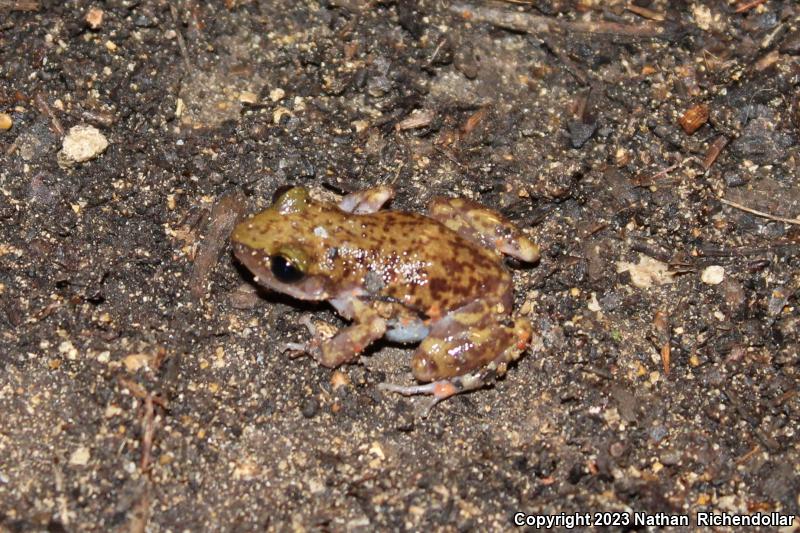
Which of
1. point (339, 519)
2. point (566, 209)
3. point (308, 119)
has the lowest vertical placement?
point (339, 519)

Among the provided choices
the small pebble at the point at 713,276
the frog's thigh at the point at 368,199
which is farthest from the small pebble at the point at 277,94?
the small pebble at the point at 713,276

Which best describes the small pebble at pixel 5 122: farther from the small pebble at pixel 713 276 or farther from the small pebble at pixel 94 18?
the small pebble at pixel 713 276

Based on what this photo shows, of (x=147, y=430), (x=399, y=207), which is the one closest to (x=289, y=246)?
(x=399, y=207)

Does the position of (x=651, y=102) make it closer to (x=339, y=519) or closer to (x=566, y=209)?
(x=566, y=209)

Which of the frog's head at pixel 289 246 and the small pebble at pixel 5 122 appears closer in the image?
the frog's head at pixel 289 246

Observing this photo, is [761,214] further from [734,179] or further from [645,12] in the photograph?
[645,12]

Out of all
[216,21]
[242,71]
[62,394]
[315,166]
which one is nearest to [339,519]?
[62,394]

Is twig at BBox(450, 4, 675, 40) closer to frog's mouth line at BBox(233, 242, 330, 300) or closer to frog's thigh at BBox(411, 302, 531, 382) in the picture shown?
frog's thigh at BBox(411, 302, 531, 382)
